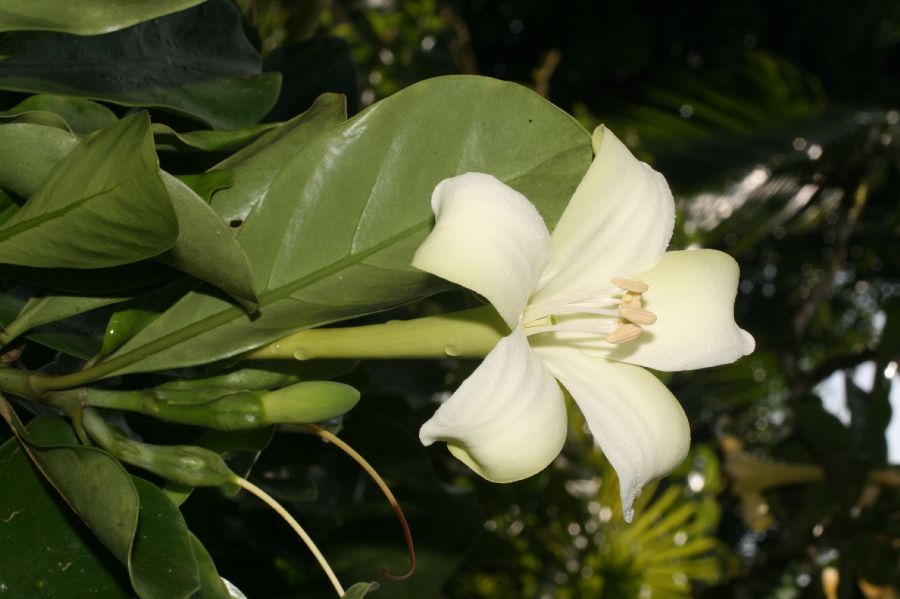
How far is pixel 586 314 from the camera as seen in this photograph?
60 centimetres

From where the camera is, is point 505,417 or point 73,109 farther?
point 73,109

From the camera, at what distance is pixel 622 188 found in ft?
1.75

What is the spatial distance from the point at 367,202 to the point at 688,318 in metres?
0.20

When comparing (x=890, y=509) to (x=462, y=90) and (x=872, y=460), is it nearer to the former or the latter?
(x=872, y=460)

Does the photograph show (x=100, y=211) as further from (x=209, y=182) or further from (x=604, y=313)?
(x=604, y=313)

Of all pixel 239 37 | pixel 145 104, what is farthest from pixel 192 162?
pixel 239 37

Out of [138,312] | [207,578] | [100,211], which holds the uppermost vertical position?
[100,211]

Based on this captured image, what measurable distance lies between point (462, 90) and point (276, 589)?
2.03 ft

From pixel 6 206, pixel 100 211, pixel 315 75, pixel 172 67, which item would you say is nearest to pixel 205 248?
pixel 100 211

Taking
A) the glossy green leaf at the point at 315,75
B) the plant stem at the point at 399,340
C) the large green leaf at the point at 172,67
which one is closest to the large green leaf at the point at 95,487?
the plant stem at the point at 399,340

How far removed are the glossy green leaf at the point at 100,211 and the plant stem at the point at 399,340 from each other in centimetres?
11

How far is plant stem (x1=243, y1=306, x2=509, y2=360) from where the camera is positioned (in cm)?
54

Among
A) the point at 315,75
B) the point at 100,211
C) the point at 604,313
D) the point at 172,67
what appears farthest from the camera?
the point at 315,75

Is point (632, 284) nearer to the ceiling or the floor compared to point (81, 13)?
nearer to the floor
